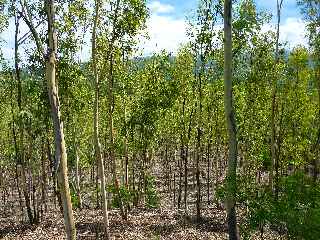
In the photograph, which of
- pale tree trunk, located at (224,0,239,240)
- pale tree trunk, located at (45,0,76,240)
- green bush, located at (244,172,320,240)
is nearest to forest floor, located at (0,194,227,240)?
pale tree trunk, located at (224,0,239,240)

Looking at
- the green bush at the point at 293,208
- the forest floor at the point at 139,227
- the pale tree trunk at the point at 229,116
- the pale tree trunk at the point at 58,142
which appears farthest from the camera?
the forest floor at the point at 139,227

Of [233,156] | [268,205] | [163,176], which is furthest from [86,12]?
[163,176]

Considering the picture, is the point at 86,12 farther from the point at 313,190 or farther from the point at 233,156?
the point at 313,190

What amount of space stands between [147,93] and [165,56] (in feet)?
14.8

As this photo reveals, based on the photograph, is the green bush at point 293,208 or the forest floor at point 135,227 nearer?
the green bush at point 293,208

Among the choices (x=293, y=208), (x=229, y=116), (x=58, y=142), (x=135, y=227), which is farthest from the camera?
(x=135, y=227)

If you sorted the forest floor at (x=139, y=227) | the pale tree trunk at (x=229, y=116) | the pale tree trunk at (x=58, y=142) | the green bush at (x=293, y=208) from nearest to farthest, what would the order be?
the green bush at (x=293, y=208) → the pale tree trunk at (x=58, y=142) → the pale tree trunk at (x=229, y=116) → the forest floor at (x=139, y=227)

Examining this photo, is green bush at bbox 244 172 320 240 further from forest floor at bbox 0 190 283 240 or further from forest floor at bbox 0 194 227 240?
forest floor at bbox 0 194 227 240

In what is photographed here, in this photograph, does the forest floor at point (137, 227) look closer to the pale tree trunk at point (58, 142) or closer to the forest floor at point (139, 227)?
the forest floor at point (139, 227)

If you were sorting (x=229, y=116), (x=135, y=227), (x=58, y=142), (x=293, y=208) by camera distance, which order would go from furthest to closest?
(x=135, y=227) < (x=229, y=116) < (x=58, y=142) < (x=293, y=208)

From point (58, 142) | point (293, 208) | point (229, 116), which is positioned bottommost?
point (293, 208)

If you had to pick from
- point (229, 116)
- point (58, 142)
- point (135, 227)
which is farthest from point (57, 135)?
point (135, 227)

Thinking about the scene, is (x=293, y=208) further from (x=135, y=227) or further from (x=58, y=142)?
(x=135, y=227)

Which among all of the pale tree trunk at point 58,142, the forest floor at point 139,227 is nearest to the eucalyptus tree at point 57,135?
the pale tree trunk at point 58,142
